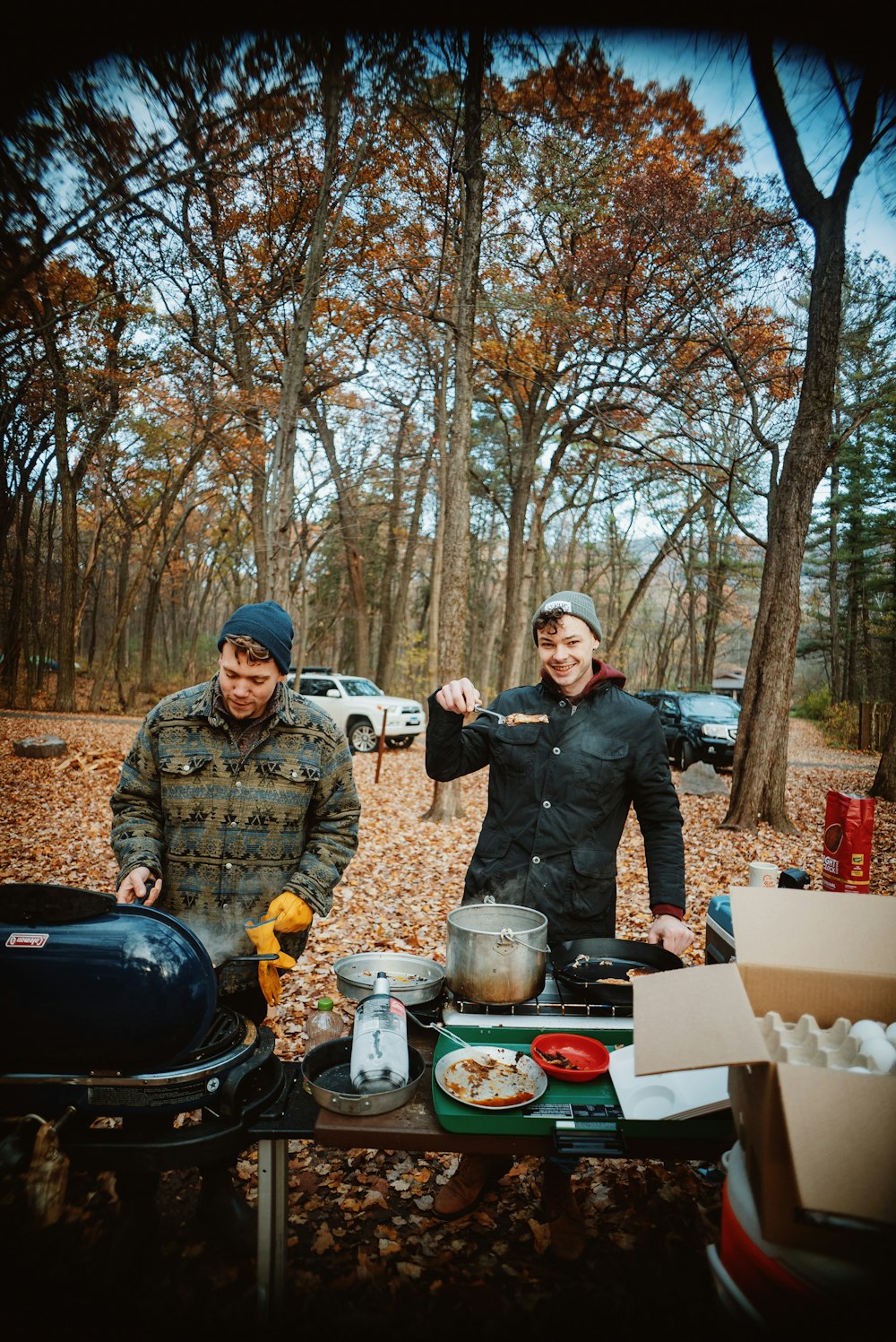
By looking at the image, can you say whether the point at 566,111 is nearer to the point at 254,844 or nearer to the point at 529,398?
the point at 254,844

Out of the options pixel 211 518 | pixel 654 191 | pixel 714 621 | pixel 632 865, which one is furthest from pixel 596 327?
pixel 211 518

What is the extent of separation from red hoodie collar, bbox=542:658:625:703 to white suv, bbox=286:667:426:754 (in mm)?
11441

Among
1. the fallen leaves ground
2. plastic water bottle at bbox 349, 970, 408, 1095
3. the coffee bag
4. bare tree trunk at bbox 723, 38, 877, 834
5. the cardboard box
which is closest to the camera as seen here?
the cardboard box

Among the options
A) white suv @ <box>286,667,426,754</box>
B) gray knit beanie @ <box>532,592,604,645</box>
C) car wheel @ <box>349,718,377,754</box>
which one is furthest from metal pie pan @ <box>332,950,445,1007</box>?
car wheel @ <box>349,718,377,754</box>

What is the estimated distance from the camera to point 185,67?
1.74 meters

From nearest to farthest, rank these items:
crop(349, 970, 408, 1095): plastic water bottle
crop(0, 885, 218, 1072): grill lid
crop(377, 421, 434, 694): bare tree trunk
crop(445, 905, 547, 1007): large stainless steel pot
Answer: crop(0, 885, 218, 1072): grill lid
crop(349, 970, 408, 1095): plastic water bottle
crop(445, 905, 547, 1007): large stainless steel pot
crop(377, 421, 434, 694): bare tree trunk

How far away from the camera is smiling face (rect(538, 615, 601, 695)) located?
2590 mm

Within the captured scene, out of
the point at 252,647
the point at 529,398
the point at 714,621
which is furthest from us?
the point at 714,621

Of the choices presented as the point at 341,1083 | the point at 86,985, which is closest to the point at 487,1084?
the point at 341,1083

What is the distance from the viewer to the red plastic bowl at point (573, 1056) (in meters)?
1.64

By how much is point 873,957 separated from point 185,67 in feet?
9.42

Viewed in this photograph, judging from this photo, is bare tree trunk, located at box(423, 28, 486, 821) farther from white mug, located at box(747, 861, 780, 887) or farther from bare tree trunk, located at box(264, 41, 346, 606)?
white mug, located at box(747, 861, 780, 887)

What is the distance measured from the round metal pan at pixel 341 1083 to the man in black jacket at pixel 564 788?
940 millimetres

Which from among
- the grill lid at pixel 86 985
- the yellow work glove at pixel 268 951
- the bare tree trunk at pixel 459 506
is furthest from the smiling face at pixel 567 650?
the bare tree trunk at pixel 459 506
